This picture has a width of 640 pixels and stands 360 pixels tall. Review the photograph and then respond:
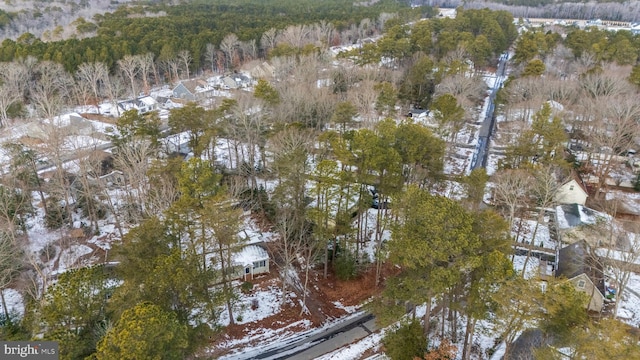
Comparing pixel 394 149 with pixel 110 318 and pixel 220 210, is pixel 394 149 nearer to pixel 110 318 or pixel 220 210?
pixel 220 210

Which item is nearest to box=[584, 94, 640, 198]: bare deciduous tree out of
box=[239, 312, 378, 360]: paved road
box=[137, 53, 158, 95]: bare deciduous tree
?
box=[239, 312, 378, 360]: paved road

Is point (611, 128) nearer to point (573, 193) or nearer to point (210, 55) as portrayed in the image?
point (573, 193)

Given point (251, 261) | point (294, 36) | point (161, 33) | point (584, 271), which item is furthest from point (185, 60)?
point (584, 271)

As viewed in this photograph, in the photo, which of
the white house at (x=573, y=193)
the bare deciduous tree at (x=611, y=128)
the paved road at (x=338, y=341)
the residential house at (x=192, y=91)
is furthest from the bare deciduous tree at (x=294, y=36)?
the paved road at (x=338, y=341)

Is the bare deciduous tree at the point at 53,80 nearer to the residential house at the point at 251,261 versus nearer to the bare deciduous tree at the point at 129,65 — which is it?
the bare deciduous tree at the point at 129,65

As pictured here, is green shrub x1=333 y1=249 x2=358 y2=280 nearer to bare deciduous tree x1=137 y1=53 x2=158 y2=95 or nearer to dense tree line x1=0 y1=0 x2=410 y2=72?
bare deciduous tree x1=137 y1=53 x2=158 y2=95

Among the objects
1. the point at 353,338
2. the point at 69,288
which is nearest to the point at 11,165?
the point at 69,288
